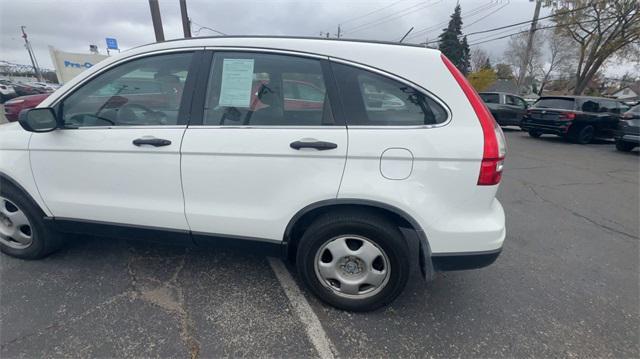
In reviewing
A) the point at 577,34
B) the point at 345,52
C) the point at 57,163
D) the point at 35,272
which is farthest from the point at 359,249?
the point at 577,34

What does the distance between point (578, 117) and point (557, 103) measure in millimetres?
795

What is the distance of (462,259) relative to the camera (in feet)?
6.53

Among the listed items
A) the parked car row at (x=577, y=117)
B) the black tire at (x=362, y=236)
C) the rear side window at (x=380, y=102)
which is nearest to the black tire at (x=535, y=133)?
the parked car row at (x=577, y=117)

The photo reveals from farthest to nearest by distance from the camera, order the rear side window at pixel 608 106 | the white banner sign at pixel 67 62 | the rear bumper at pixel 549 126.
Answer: the white banner sign at pixel 67 62
the rear side window at pixel 608 106
the rear bumper at pixel 549 126

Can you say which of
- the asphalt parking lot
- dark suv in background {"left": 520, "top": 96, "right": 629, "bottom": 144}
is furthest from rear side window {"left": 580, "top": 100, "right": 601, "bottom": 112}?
the asphalt parking lot

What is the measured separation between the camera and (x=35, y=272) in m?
2.50

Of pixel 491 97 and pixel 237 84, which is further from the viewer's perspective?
pixel 491 97

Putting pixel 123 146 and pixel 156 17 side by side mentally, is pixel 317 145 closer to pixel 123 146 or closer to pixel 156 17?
pixel 123 146

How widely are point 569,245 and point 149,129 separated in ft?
13.8

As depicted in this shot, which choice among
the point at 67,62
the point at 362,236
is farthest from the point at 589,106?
the point at 67,62

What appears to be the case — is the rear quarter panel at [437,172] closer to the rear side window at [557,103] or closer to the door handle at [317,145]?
the door handle at [317,145]

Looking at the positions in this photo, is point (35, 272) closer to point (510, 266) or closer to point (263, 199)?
point (263, 199)

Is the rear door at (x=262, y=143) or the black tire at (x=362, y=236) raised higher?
the rear door at (x=262, y=143)

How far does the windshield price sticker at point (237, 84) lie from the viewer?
6.64 feet
